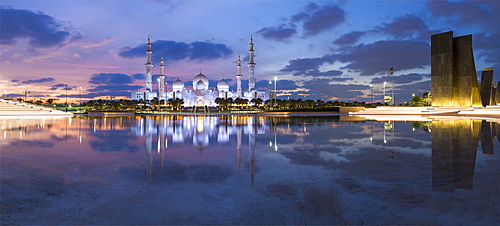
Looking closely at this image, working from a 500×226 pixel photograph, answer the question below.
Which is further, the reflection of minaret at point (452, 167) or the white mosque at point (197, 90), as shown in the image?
the white mosque at point (197, 90)

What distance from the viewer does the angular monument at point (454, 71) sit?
1743 inches

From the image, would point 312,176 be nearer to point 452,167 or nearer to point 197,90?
point 452,167

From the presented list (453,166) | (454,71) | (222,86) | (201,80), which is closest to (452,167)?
(453,166)

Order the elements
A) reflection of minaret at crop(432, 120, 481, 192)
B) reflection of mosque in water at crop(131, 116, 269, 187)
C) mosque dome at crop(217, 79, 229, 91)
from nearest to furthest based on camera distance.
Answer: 1. reflection of minaret at crop(432, 120, 481, 192)
2. reflection of mosque in water at crop(131, 116, 269, 187)
3. mosque dome at crop(217, 79, 229, 91)

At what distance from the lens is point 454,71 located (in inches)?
1810

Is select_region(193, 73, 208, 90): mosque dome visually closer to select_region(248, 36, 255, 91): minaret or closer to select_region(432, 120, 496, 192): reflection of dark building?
select_region(248, 36, 255, 91): minaret

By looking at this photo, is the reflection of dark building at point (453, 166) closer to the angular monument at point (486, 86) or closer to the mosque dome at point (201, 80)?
the angular monument at point (486, 86)

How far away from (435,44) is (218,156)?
5022cm

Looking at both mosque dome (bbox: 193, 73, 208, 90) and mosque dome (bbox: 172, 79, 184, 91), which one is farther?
mosque dome (bbox: 172, 79, 184, 91)

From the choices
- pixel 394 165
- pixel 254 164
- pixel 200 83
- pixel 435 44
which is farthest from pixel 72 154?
pixel 200 83

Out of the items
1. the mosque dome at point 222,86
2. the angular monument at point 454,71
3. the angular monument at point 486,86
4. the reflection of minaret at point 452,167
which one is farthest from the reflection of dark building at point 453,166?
the mosque dome at point 222,86

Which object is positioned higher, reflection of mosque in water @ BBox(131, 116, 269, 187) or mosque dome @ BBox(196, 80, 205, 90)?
mosque dome @ BBox(196, 80, 205, 90)

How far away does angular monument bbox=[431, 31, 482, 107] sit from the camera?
1743 inches

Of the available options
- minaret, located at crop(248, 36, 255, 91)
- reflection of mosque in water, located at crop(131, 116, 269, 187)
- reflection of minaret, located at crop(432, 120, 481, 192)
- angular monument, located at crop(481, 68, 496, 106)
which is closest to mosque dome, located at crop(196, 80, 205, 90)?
minaret, located at crop(248, 36, 255, 91)
